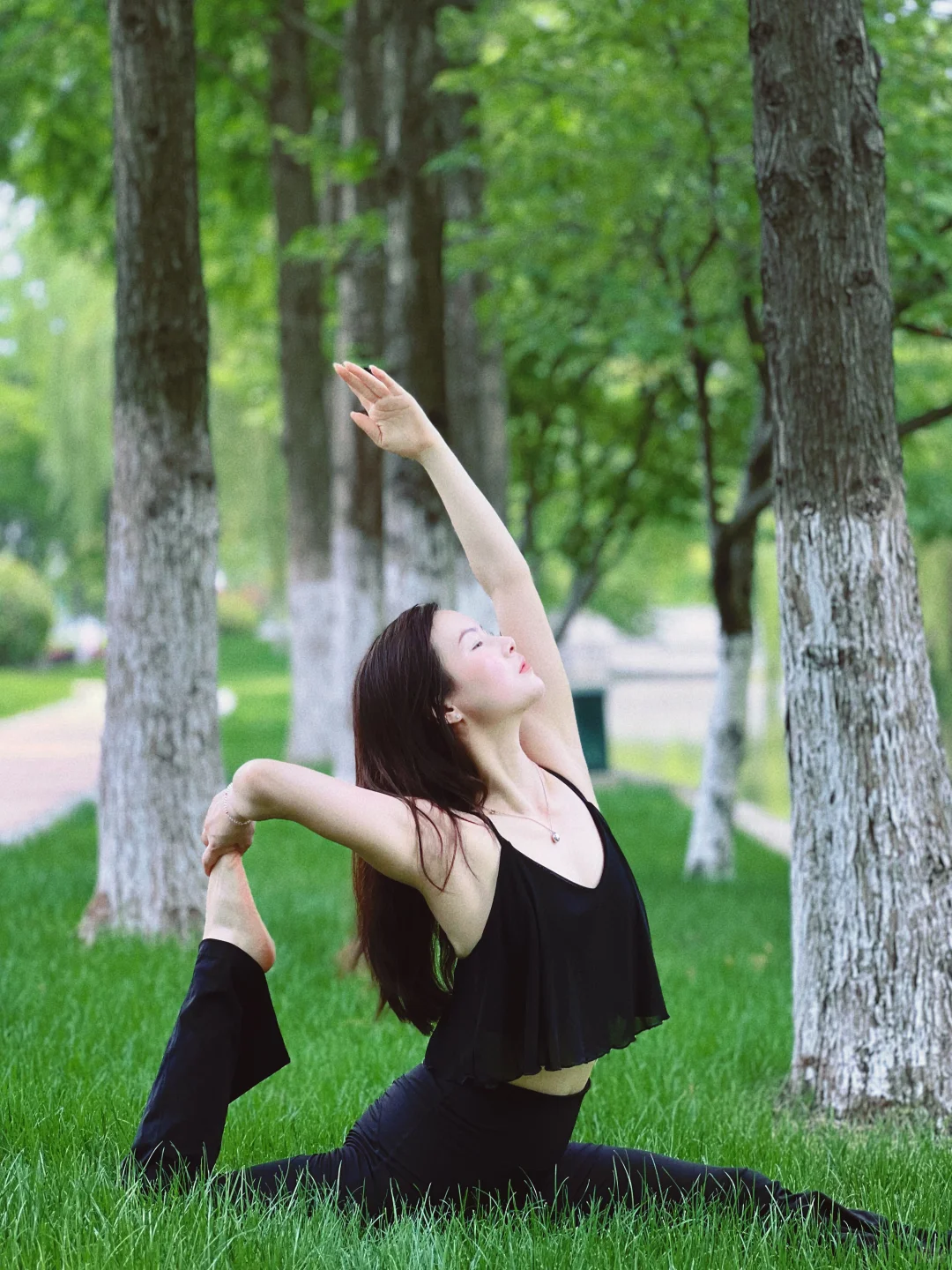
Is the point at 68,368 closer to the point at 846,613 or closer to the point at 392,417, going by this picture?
the point at 846,613

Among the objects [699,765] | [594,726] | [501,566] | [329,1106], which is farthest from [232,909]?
[699,765]

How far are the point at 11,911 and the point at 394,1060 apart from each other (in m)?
3.27

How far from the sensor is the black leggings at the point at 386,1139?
3.03 meters

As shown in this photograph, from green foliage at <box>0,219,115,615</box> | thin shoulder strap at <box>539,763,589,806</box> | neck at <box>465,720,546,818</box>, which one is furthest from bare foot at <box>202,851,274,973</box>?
green foliage at <box>0,219,115,615</box>

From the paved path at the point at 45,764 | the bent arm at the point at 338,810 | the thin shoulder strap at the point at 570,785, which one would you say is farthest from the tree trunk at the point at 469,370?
the bent arm at the point at 338,810

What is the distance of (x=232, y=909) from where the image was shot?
311 centimetres

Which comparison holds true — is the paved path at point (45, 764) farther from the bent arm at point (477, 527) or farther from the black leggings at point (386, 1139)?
the black leggings at point (386, 1139)

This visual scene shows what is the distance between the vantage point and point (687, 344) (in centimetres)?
999

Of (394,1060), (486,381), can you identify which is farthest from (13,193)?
(394,1060)

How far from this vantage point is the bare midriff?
300 cm

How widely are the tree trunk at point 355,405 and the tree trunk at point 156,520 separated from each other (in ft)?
16.2

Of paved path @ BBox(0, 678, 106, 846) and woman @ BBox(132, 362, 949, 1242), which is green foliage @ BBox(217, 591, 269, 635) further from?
woman @ BBox(132, 362, 949, 1242)

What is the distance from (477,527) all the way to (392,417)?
319mm

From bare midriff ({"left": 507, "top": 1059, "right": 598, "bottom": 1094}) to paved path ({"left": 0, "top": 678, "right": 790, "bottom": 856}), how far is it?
5511 millimetres
